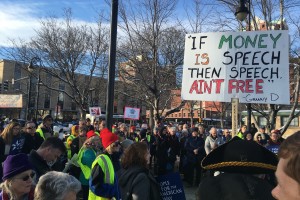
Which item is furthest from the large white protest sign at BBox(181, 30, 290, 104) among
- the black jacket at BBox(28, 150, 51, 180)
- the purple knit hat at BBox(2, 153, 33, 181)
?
the purple knit hat at BBox(2, 153, 33, 181)

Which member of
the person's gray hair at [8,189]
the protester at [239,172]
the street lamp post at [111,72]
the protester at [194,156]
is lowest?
the protester at [194,156]

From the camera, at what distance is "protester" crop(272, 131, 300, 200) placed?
1.06m

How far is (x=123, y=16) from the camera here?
15.6 m

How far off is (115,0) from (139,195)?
4.08m

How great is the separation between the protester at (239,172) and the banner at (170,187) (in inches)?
87.2

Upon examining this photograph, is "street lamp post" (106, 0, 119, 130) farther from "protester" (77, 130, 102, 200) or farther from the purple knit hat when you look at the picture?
the purple knit hat

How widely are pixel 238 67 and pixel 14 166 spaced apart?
13.1 feet

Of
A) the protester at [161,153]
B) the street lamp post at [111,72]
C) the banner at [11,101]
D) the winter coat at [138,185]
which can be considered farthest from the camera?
the banner at [11,101]

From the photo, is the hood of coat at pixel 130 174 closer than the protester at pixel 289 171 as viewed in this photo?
No

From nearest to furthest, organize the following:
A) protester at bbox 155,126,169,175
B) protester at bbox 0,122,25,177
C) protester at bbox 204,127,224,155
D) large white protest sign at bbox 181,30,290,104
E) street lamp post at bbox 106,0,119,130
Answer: large white protest sign at bbox 181,30,290,104
street lamp post at bbox 106,0,119,130
protester at bbox 0,122,25,177
protester at bbox 204,127,224,155
protester at bbox 155,126,169,175

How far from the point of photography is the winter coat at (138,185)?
12.1 feet

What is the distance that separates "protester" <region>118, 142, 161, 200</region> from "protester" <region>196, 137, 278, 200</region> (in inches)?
79.1

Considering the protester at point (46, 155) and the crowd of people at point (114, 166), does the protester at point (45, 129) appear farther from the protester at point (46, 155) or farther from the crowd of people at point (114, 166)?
the protester at point (46, 155)

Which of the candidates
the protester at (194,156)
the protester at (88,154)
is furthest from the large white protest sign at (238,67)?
the protester at (194,156)
